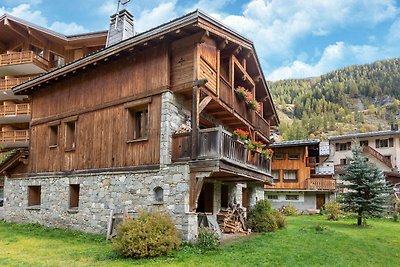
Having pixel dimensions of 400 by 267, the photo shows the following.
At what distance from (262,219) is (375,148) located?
121ft

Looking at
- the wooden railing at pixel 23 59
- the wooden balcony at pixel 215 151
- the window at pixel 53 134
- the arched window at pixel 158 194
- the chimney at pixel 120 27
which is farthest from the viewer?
the wooden railing at pixel 23 59

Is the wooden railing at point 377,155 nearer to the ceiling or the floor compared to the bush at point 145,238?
nearer to the ceiling

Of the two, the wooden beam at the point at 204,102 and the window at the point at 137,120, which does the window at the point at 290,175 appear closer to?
the window at the point at 137,120

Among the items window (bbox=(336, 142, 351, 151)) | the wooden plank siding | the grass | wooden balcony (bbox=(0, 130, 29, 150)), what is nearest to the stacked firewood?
the grass

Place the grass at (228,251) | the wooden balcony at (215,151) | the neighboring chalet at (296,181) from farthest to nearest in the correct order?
the neighboring chalet at (296,181), the wooden balcony at (215,151), the grass at (228,251)

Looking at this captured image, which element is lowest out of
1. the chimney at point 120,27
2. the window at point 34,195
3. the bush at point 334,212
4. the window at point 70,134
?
the bush at point 334,212

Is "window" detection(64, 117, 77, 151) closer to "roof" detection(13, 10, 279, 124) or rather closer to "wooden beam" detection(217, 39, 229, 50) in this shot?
"roof" detection(13, 10, 279, 124)

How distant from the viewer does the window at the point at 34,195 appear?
1930 centimetres

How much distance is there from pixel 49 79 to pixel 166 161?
27.0 ft

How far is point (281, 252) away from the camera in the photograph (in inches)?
494

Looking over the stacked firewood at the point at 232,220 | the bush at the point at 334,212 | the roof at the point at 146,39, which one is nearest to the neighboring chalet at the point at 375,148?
the bush at the point at 334,212

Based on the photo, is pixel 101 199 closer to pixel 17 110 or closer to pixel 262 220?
pixel 262 220

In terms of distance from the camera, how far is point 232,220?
18203mm

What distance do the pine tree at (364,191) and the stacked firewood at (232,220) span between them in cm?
843
